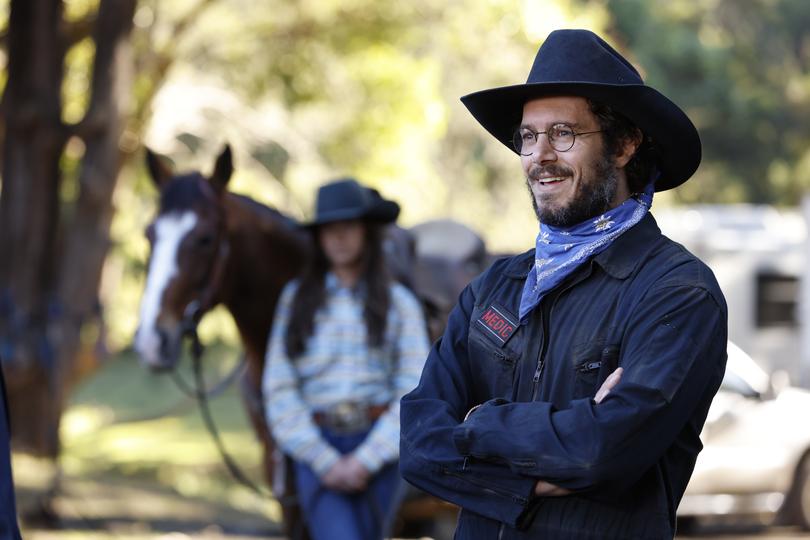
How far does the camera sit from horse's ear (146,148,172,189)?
5.88m

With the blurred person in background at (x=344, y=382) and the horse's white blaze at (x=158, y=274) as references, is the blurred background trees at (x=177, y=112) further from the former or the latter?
the blurred person in background at (x=344, y=382)

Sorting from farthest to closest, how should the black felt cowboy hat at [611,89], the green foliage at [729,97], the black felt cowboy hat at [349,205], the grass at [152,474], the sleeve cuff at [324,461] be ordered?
1. the green foliage at [729,97]
2. the grass at [152,474]
3. the black felt cowboy hat at [349,205]
4. the sleeve cuff at [324,461]
5. the black felt cowboy hat at [611,89]

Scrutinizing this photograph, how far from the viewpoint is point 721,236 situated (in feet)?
55.6

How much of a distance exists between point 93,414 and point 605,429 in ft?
58.5

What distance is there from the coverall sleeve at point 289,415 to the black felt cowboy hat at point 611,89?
220cm

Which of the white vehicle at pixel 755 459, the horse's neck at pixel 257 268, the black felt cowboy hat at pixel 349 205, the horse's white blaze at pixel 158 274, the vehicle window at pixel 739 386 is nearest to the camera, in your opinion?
the black felt cowboy hat at pixel 349 205

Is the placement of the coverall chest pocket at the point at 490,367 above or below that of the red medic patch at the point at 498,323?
below

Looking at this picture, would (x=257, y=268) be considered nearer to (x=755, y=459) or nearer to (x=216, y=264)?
(x=216, y=264)

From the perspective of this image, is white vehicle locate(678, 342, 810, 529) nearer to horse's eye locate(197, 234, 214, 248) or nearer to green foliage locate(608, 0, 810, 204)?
horse's eye locate(197, 234, 214, 248)

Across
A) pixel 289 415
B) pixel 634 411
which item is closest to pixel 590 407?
pixel 634 411

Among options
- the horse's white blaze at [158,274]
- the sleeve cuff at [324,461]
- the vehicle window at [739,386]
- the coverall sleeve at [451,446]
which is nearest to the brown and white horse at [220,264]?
the horse's white blaze at [158,274]

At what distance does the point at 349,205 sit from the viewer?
4984 millimetres

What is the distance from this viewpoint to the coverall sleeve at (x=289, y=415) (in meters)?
4.64

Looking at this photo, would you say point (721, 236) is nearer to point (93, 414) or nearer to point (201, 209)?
point (93, 414)
